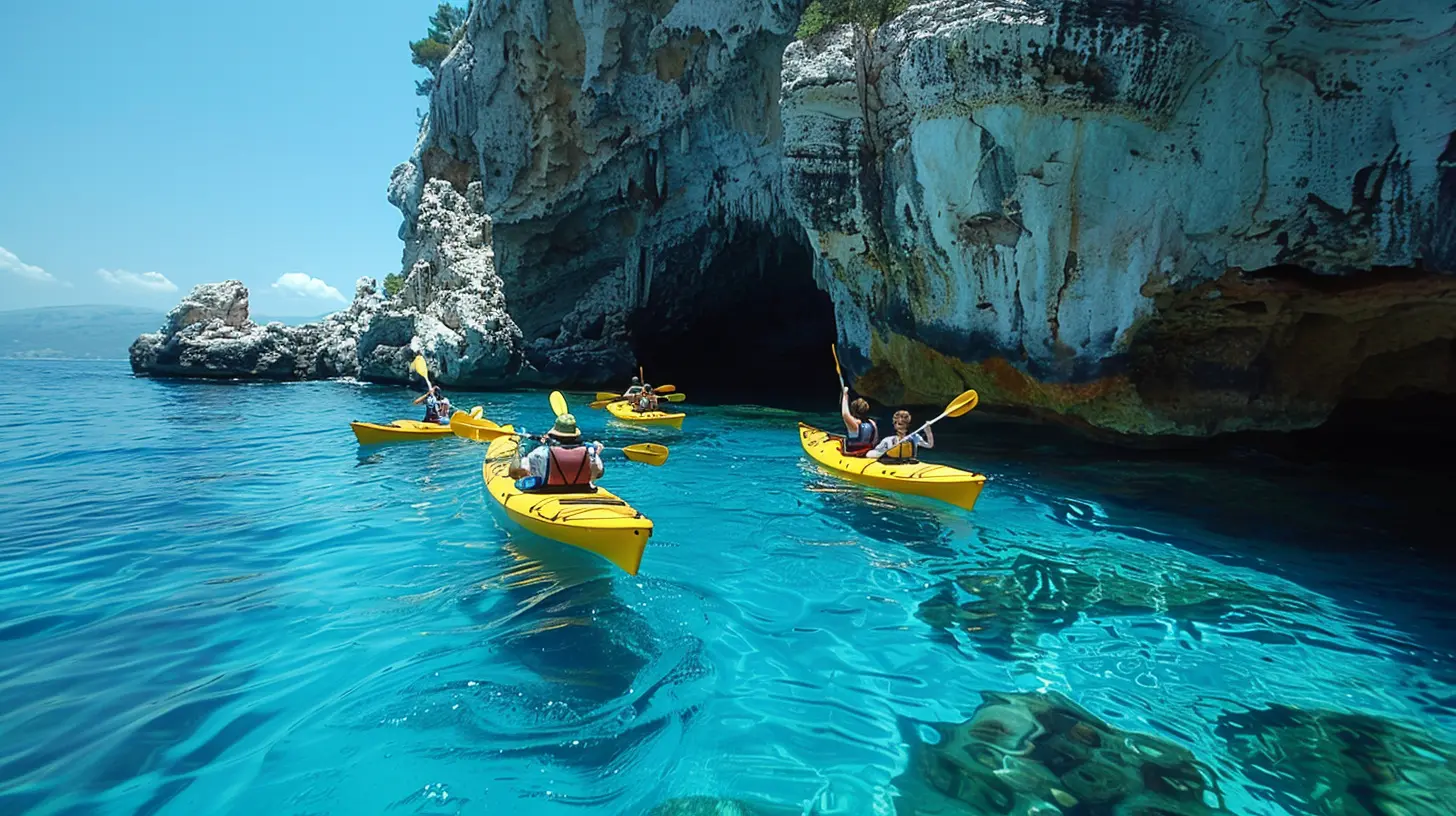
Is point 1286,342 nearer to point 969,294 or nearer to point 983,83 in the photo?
point 969,294

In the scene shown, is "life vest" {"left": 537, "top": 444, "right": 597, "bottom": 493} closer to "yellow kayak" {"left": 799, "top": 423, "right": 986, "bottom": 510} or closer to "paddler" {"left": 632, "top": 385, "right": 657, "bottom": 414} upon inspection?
"yellow kayak" {"left": 799, "top": 423, "right": 986, "bottom": 510}

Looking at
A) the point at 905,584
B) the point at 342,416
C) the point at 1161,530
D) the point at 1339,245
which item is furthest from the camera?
the point at 342,416

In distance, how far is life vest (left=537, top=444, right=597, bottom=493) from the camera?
6535 millimetres

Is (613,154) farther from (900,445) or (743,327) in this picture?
(900,445)

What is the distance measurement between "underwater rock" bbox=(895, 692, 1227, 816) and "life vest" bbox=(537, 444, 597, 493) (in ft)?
12.8

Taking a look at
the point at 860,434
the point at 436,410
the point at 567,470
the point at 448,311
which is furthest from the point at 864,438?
the point at 448,311

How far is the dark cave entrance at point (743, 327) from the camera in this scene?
2227 cm

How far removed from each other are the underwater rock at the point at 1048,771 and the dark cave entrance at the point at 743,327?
57.7 ft

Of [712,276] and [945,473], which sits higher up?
[712,276]

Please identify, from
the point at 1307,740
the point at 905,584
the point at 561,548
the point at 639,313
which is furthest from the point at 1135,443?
the point at 639,313

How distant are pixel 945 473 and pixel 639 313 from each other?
1763 cm

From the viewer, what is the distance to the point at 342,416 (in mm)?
18406

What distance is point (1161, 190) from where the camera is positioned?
9016 millimetres

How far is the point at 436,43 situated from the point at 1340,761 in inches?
1607
